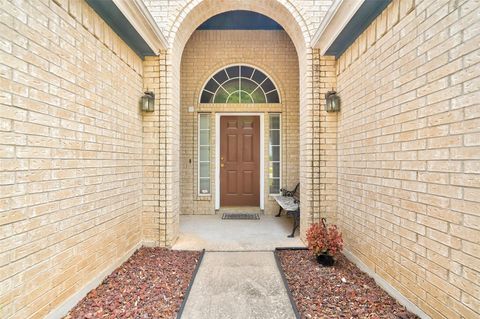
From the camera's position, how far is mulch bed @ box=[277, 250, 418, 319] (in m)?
2.00

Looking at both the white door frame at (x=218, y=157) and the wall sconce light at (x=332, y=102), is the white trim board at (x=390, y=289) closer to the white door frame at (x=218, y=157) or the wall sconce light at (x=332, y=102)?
the wall sconce light at (x=332, y=102)

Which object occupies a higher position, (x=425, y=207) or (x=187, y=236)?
(x=425, y=207)

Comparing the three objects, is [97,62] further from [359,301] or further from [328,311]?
[359,301]

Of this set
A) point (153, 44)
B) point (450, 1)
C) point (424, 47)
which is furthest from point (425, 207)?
point (153, 44)

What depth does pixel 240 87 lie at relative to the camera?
5.28 metres

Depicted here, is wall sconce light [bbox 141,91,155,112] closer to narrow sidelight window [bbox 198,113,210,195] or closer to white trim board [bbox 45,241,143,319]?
white trim board [bbox 45,241,143,319]

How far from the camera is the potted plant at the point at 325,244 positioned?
9.24 feet

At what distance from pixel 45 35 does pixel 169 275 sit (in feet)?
7.45

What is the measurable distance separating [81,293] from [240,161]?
12.1ft

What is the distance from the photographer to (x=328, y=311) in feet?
6.64

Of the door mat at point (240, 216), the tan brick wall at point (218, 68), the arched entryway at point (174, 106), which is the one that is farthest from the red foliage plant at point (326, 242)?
the tan brick wall at point (218, 68)

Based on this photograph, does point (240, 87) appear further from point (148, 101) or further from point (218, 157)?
point (148, 101)

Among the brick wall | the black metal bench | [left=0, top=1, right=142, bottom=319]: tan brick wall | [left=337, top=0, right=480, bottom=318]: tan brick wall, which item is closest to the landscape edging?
the black metal bench

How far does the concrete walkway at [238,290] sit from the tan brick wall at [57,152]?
0.96 meters
